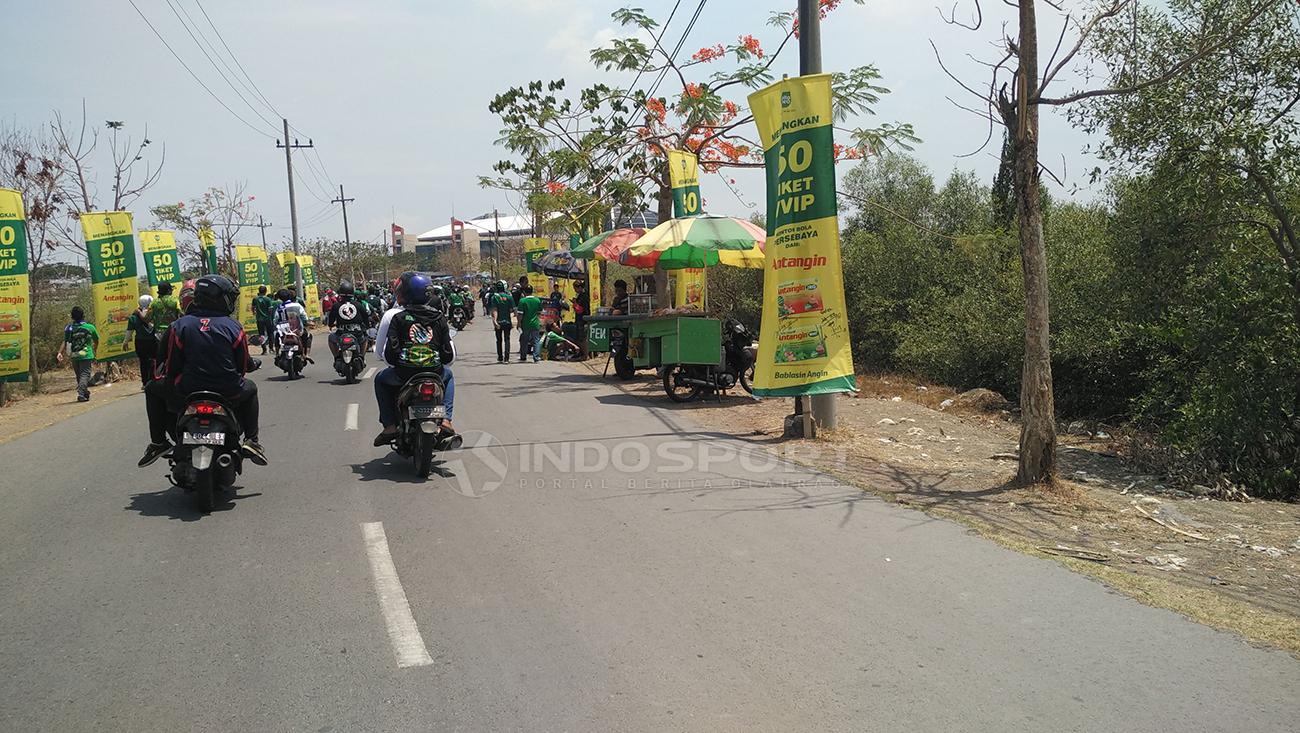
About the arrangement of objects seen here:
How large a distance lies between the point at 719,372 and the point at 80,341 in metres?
13.0

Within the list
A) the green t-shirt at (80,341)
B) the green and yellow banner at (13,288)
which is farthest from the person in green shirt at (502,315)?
the green and yellow banner at (13,288)

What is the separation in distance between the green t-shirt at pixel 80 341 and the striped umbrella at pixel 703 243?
11330 millimetres

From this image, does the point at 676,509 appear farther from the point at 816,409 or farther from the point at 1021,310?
the point at 1021,310

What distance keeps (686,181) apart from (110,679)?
48.7 ft

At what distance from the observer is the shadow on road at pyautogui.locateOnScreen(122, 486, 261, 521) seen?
744 cm

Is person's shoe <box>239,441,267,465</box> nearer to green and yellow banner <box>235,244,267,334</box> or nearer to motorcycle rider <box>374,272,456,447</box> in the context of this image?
motorcycle rider <box>374,272,456,447</box>

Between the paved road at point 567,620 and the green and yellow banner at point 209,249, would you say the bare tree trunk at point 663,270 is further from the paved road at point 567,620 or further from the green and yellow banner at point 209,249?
the green and yellow banner at point 209,249

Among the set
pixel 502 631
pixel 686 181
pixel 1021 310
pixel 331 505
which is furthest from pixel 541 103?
pixel 502 631

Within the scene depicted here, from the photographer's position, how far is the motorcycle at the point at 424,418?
8492 millimetres

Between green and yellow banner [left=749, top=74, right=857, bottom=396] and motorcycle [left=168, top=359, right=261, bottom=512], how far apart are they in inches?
238

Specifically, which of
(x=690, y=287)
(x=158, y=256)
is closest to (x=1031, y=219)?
(x=690, y=287)

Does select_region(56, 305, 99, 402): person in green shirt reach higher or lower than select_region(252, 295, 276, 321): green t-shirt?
lower

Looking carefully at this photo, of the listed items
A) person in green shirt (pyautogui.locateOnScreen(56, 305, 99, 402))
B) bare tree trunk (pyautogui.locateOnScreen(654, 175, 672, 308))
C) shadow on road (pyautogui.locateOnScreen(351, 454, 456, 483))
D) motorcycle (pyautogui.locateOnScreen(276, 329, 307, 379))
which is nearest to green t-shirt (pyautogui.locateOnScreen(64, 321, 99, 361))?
person in green shirt (pyautogui.locateOnScreen(56, 305, 99, 402))

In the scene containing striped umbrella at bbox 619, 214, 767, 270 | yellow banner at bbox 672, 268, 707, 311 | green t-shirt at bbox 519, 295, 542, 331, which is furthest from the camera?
green t-shirt at bbox 519, 295, 542, 331
